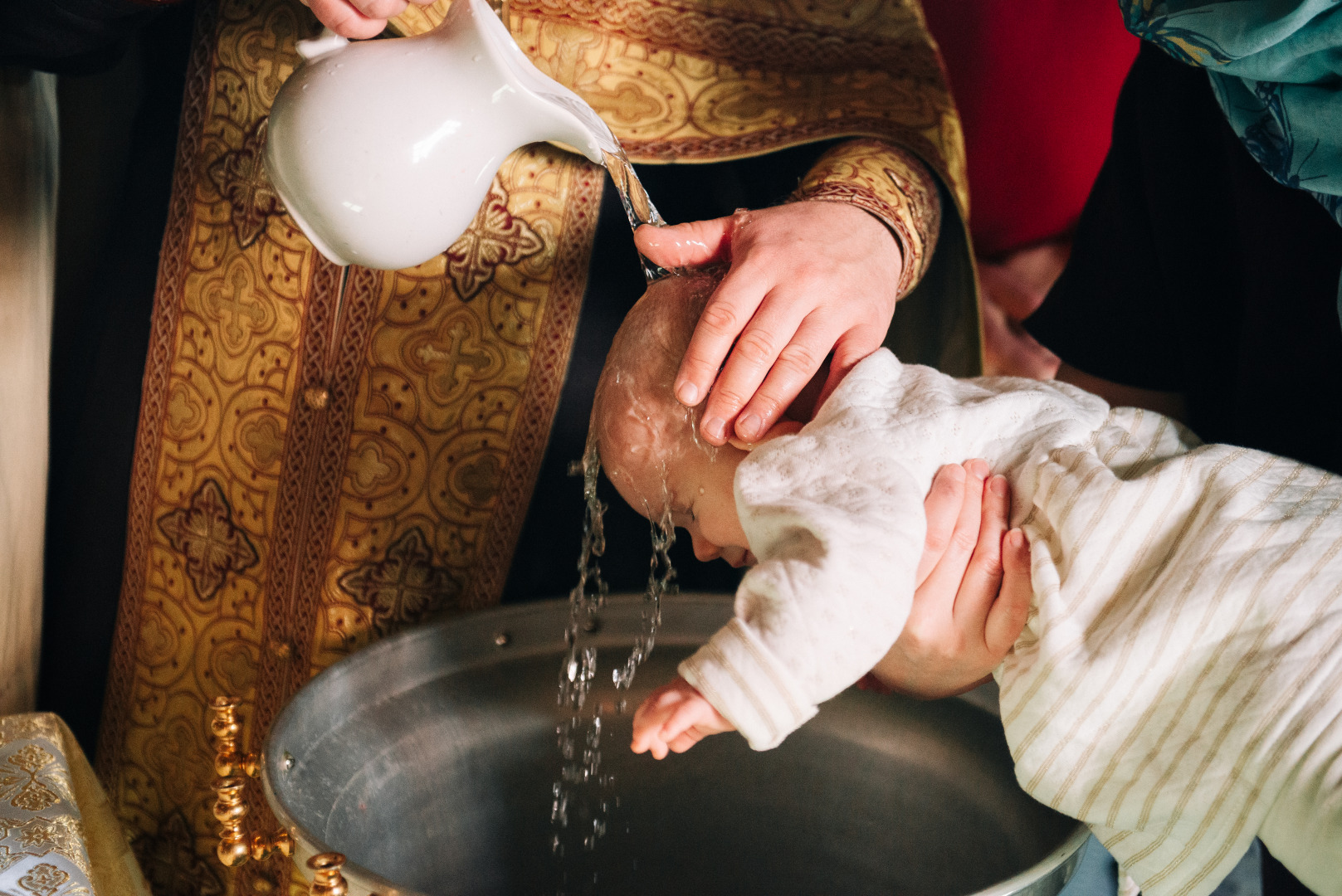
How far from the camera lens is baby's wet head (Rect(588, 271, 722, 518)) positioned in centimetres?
70

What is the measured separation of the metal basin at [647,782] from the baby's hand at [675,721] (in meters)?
0.32

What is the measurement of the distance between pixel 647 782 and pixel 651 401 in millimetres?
→ 404

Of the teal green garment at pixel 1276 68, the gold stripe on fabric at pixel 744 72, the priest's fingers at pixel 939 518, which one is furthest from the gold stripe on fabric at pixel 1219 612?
the gold stripe on fabric at pixel 744 72

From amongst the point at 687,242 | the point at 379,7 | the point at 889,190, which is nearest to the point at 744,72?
the point at 889,190

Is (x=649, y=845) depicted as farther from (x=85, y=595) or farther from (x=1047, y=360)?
(x=1047, y=360)

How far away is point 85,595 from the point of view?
3.27ft

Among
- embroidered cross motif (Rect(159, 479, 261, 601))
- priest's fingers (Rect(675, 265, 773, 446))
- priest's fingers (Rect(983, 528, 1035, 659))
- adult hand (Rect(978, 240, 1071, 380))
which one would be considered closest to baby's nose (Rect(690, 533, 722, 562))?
priest's fingers (Rect(675, 265, 773, 446))

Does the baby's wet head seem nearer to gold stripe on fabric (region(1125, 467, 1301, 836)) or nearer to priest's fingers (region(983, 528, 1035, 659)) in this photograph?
priest's fingers (region(983, 528, 1035, 659))

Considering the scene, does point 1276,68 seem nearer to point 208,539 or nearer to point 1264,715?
point 1264,715

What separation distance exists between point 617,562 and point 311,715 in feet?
1.32

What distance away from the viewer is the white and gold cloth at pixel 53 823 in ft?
2.09

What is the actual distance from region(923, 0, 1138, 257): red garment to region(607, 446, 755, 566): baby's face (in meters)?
0.83

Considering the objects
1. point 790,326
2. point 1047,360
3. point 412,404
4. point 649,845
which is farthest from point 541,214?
point 1047,360

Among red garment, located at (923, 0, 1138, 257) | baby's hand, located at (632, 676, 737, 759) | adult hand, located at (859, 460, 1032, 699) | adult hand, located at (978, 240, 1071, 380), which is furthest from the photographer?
adult hand, located at (978, 240, 1071, 380)
